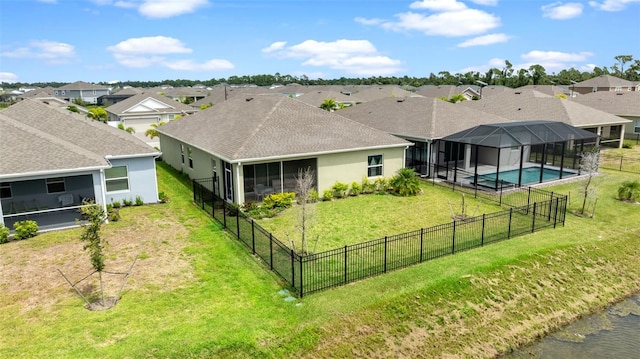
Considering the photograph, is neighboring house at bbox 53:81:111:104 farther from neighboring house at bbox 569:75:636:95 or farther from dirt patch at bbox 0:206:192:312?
neighboring house at bbox 569:75:636:95

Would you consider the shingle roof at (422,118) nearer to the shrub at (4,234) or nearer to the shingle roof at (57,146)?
the shingle roof at (57,146)

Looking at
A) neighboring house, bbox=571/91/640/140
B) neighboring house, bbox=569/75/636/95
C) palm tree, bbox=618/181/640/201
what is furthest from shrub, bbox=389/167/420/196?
neighboring house, bbox=569/75/636/95

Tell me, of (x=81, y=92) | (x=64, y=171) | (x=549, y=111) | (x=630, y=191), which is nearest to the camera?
(x=64, y=171)

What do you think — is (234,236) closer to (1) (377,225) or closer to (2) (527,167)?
(1) (377,225)

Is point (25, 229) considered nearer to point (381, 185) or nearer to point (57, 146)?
point (57, 146)

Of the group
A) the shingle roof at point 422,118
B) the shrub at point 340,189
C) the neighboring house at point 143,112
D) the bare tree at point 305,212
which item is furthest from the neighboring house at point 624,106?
the neighboring house at point 143,112

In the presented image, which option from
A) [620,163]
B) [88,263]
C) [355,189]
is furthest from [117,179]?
[620,163]
